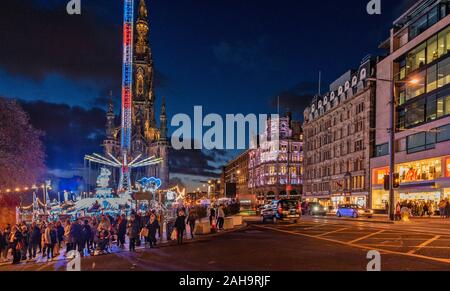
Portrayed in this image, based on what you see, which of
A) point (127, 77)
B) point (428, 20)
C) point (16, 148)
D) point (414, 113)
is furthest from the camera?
point (127, 77)

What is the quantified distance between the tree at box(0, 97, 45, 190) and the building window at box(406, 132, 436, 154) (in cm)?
4078

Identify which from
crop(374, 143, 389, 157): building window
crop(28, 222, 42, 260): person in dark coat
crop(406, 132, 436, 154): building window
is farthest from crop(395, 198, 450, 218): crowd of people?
crop(28, 222, 42, 260): person in dark coat

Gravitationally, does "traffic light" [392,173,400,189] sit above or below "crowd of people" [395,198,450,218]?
above

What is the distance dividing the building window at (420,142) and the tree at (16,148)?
40782 mm

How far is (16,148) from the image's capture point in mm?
31219

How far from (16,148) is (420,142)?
1712 inches

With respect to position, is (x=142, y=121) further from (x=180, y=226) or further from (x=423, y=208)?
(x=180, y=226)

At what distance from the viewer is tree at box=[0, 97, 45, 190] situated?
2916 cm

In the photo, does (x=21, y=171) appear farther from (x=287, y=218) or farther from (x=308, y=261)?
(x=308, y=261)

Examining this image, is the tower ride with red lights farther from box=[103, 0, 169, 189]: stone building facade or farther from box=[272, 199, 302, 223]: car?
box=[103, 0, 169, 189]: stone building facade

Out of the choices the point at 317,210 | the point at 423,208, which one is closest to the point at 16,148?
the point at 317,210
